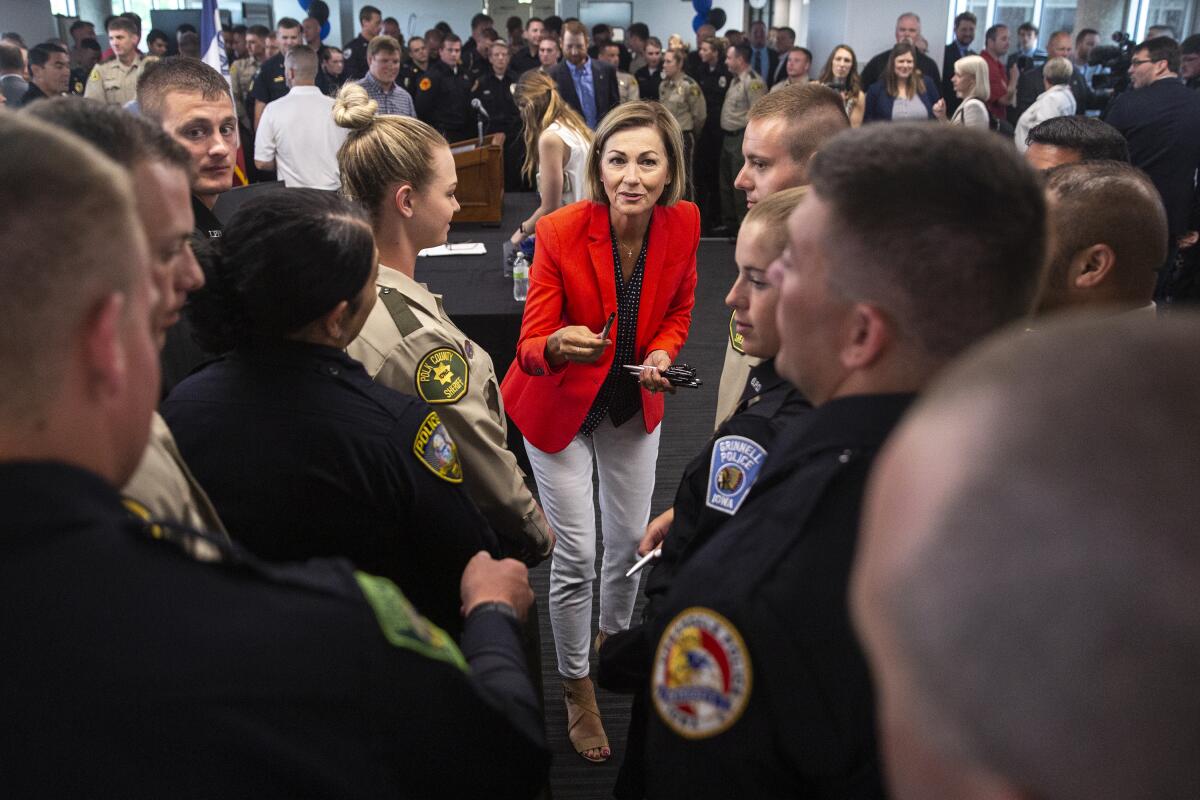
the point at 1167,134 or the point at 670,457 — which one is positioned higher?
the point at 1167,134

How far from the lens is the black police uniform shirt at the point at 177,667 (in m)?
0.65

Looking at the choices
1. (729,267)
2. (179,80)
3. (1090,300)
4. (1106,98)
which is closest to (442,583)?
(1090,300)

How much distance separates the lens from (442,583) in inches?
57.4

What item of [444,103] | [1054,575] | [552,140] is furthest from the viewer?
[444,103]

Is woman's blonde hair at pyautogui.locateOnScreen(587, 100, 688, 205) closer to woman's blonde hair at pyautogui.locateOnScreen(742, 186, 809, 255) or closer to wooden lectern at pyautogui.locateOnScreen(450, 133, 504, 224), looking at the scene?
woman's blonde hair at pyautogui.locateOnScreen(742, 186, 809, 255)

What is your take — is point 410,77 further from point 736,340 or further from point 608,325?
point 736,340

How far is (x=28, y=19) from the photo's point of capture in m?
11.6

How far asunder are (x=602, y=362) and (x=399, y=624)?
152 centimetres

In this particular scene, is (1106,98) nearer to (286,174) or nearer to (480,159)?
(480,159)

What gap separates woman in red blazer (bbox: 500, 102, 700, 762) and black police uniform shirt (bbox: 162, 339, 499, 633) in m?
0.90

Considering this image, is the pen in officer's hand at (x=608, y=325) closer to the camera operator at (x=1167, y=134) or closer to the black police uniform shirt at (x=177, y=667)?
the black police uniform shirt at (x=177, y=667)

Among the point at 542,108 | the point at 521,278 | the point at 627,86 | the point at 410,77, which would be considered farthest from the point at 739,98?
the point at 521,278

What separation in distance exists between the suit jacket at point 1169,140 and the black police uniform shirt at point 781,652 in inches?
198

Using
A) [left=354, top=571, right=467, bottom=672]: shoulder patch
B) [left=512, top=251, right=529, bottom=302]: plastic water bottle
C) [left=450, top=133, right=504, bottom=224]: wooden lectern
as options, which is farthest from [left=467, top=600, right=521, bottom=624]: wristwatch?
[left=450, top=133, right=504, bottom=224]: wooden lectern
